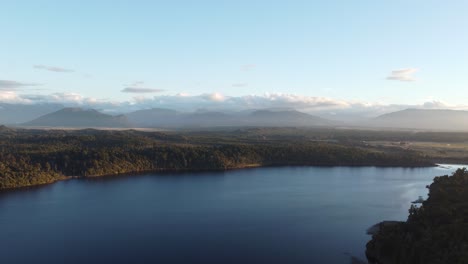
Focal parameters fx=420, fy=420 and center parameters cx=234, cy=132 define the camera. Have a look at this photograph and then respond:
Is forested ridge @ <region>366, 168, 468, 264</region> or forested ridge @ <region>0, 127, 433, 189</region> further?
forested ridge @ <region>0, 127, 433, 189</region>

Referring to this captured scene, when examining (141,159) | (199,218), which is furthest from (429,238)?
(141,159)

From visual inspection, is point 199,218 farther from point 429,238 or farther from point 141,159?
point 141,159

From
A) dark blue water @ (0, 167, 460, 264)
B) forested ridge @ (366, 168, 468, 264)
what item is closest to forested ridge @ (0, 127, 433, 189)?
dark blue water @ (0, 167, 460, 264)

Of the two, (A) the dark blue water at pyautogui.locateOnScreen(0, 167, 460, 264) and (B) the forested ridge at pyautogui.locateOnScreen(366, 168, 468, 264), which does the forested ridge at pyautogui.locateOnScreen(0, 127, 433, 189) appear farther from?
(B) the forested ridge at pyautogui.locateOnScreen(366, 168, 468, 264)

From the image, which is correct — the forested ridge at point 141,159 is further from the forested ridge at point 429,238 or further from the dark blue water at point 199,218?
the forested ridge at point 429,238

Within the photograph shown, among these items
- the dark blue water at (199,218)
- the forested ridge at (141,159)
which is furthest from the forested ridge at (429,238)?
the forested ridge at (141,159)

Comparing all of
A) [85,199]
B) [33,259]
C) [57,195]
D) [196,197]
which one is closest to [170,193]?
[196,197]

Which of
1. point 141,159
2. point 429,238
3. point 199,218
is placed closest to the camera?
point 429,238

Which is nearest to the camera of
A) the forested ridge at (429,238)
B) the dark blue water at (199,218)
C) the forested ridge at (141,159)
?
the forested ridge at (429,238)
